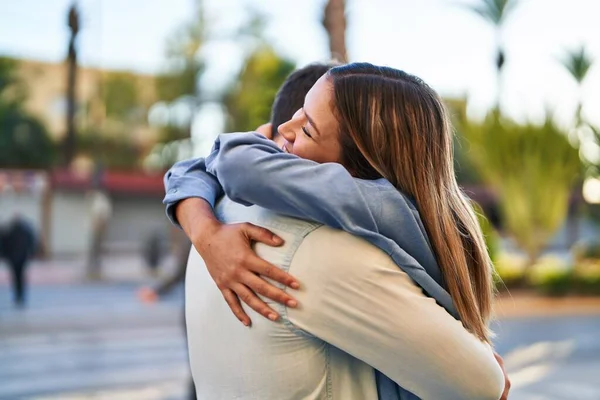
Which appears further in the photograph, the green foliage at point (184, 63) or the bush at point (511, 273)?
the green foliage at point (184, 63)

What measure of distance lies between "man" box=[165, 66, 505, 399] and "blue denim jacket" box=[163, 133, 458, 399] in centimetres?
2

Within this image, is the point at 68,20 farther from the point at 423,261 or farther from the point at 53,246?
the point at 423,261

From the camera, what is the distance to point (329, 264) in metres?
1.10

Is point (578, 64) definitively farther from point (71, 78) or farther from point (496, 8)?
point (71, 78)

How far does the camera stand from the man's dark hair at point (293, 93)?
1667 mm

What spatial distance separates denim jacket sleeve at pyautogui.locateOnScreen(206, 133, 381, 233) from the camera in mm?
1103

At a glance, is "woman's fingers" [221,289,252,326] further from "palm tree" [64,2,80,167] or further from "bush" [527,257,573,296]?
"palm tree" [64,2,80,167]

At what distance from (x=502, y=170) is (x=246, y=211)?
63.7 feet

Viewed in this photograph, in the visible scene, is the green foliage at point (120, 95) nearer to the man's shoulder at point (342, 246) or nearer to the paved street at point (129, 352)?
the paved street at point (129, 352)

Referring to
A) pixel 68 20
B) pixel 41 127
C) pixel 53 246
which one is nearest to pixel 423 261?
pixel 68 20

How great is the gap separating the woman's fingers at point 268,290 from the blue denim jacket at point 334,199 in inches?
4.6

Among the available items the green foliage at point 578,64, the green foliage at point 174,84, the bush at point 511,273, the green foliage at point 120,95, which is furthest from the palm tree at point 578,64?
the green foliage at point 120,95

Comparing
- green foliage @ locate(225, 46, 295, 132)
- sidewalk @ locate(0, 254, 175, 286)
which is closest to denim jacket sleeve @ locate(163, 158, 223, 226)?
sidewalk @ locate(0, 254, 175, 286)

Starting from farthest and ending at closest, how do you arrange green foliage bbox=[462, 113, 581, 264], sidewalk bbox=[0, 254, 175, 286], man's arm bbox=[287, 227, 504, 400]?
sidewalk bbox=[0, 254, 175, 286], green foliage bbox=[462, 113, 581, 264], man's arm bbox=[287, 227, 504, 400]
